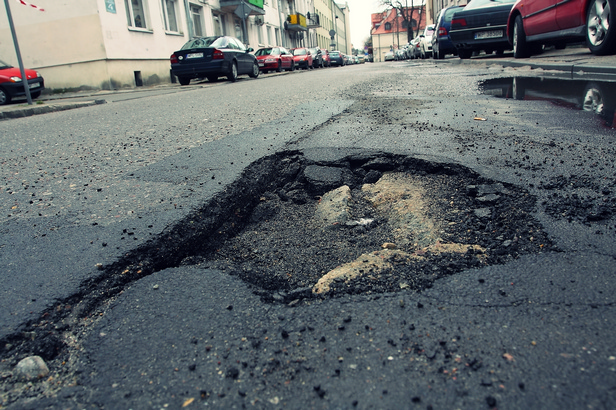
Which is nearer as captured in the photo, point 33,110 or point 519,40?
point 33,110

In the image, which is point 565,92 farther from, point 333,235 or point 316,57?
point 316,57

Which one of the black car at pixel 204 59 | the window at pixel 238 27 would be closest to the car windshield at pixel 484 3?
the black car at pixel 204 59

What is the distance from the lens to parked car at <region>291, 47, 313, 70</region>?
29.6 meters

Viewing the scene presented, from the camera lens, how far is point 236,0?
24328 mm

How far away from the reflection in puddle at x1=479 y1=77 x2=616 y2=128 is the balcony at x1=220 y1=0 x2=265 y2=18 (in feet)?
57.3

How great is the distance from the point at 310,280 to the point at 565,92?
5517mm

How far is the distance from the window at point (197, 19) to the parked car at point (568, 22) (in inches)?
657

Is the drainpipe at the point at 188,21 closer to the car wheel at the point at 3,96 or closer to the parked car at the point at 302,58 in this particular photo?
the parked car at the point at 302,58

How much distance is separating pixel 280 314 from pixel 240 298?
7.4 inches

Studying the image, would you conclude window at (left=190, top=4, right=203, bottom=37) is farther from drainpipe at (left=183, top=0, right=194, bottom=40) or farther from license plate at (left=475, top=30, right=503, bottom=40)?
license plate at (left=475, top=30, right=503, bottom=40)

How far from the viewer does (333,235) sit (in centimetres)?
226

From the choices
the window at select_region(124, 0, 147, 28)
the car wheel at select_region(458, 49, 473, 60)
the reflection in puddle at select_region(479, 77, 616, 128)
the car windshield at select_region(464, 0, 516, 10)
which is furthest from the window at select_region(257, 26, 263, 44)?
the reflection in puddle at select_region(479, 77, 616, 128)

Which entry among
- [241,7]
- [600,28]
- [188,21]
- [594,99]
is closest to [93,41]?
[188,21]

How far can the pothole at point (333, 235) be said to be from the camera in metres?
1.58
